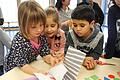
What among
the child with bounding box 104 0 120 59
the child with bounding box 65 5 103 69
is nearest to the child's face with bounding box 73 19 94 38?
the child with bounding box 65 5 103 69

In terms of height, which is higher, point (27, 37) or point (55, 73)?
point (27, 37)

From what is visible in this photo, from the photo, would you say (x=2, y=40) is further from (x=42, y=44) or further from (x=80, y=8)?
(x=80, y=8)

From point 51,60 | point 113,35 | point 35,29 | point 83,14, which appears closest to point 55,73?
point 51,60

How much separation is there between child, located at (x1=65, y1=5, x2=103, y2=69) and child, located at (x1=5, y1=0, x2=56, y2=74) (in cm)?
19

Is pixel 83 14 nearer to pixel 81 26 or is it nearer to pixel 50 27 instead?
pixel 81 26

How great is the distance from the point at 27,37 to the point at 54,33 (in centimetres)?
29

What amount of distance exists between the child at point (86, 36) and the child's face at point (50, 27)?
0.13m

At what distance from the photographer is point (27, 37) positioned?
3.69 feet

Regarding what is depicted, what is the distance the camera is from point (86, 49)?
1.24 metres

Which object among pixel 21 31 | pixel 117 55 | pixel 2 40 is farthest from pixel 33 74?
pixel 2 40

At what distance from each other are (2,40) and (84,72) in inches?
40.1

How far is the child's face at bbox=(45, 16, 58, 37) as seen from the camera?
1312 millimetres

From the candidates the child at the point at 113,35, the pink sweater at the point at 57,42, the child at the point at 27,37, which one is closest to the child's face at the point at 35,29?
the child at the point at 27,37

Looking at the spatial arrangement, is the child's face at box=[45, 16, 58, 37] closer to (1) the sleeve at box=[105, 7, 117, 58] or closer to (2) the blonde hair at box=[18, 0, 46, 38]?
(2) the blonde hair at box=[18, 0, 46, 38]
